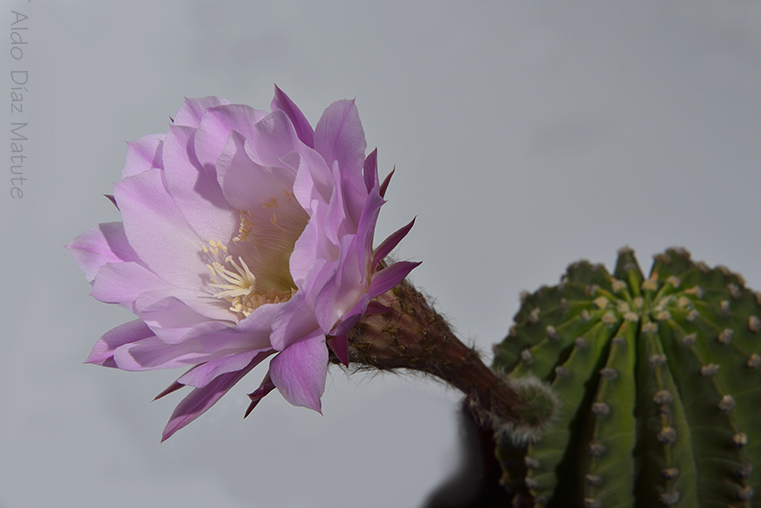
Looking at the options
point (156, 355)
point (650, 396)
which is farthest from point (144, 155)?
point (650, 396)

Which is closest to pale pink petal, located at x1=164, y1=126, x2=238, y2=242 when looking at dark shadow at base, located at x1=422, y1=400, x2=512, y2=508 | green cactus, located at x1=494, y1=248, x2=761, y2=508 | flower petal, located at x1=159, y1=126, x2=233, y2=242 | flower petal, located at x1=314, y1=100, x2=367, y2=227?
flower petal, located at x1=159, y1=126, x2=233, y2=242

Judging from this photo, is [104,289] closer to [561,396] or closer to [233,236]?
[233,236]

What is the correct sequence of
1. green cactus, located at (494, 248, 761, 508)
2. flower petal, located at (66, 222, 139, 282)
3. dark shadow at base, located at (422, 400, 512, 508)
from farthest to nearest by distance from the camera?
1. dark shadow at base, located at (422, 400, 512, 508)
2. green cactus, located at (494, 248, 761, 508)
3. flower petal, located at (66, 222, 139, 282)

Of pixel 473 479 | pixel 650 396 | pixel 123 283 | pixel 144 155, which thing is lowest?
pixel 473 479

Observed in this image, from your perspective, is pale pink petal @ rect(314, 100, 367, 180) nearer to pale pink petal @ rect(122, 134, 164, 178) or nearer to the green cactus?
pale pink petal @ rect(122, 134, 164, 178)

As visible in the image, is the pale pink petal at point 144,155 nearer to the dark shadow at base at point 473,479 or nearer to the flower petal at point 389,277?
the flower petal at point 389,277

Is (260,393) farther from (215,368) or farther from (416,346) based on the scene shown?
(416,346)
